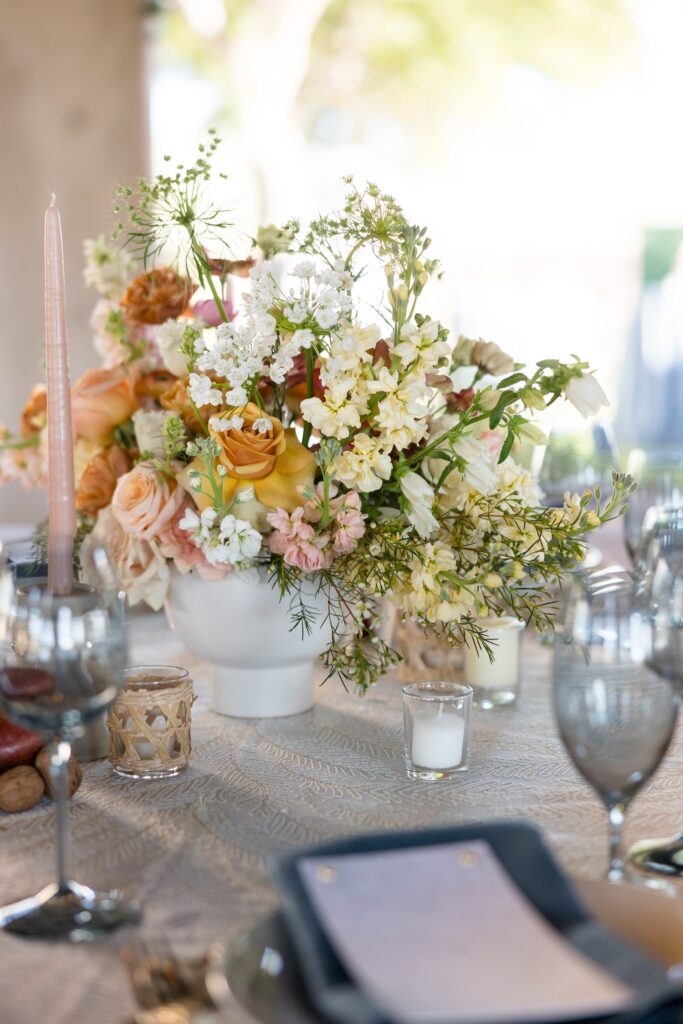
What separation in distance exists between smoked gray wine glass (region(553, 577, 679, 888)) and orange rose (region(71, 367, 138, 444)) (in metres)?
0.64

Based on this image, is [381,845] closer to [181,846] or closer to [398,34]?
[181,846]

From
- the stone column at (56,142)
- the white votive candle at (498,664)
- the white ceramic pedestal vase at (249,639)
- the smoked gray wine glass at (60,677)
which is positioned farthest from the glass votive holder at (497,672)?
the stone column at (56,142)

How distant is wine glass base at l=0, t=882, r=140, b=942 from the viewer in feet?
2.14

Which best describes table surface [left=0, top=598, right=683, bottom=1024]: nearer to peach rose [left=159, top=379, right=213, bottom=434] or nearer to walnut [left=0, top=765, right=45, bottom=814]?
walnut [left=0, top=765, right=45, bottom=814]

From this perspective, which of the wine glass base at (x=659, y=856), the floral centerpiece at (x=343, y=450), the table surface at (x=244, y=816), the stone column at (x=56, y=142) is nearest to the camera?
the table surface at (x=244, y=816)

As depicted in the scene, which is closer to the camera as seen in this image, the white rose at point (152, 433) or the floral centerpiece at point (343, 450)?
the floral centerpiece at point (343, 450)

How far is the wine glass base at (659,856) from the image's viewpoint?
2.43 ft

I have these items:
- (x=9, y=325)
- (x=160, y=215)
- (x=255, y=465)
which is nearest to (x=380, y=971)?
(x=255, y=465)

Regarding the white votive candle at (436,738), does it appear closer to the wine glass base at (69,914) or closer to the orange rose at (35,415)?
the wine glass base at (69,914)

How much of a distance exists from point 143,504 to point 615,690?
503 mm

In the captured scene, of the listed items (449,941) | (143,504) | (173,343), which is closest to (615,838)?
(449,941)

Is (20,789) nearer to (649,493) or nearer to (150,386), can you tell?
(150,386)

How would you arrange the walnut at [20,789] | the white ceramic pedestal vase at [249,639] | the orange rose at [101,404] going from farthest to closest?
the orange rose at [101,404], the white ceramic pedestal vase at [249,639], the walnut at [20,789]

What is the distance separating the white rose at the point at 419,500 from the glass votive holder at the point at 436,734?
0.49 ft
